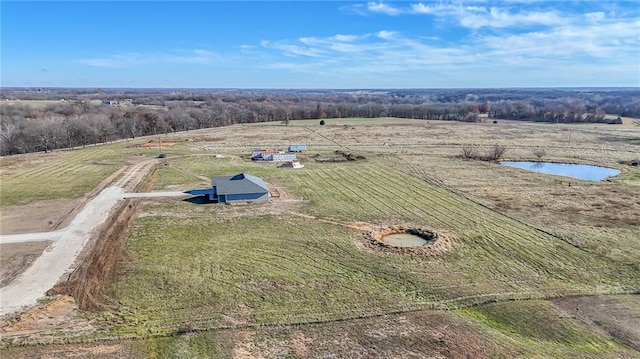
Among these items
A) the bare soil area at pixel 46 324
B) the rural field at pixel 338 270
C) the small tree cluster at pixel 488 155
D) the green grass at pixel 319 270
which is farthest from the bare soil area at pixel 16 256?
the small tree cluster at pixel 488 155

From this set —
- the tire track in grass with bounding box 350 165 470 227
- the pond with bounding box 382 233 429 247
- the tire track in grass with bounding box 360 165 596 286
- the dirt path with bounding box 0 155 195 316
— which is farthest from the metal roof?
the tire track in grass with bounding box 360 165 596 286

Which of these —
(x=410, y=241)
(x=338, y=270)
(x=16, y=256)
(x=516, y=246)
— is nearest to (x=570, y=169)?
(x=516, y=246)

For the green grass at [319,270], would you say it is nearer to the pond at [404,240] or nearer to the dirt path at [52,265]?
the pond at [404,240]

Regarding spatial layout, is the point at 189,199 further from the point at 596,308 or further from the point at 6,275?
the point at 596,308

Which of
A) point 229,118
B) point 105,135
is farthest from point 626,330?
point 229,118

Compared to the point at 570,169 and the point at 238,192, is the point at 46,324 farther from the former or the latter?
the point at 570,169

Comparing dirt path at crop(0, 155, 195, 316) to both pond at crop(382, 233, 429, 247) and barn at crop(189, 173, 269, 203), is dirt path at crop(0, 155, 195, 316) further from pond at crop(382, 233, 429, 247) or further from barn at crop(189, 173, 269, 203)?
pond at crop(382, 233, 429, 247)
